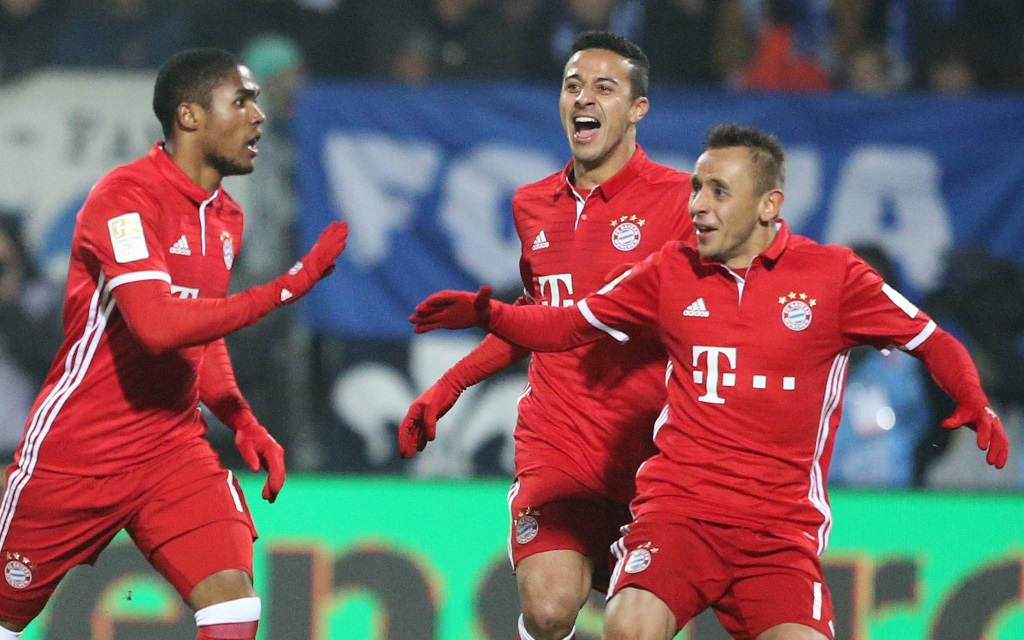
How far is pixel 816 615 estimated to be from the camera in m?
4.04

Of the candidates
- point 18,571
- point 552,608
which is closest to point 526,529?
point 552,608

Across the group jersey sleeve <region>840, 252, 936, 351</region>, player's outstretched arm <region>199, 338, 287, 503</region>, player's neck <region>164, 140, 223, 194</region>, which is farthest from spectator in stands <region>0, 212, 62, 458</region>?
jersey sleeve <region>840, 252, 936, 351</region>

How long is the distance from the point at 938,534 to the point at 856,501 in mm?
348

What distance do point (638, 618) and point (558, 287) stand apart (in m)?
1.19

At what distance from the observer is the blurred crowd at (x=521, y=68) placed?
7387 mm

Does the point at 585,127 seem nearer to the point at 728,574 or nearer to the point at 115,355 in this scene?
the point at 728,574

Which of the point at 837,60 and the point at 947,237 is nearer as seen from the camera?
the point at 947,237

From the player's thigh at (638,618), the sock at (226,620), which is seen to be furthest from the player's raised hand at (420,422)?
the player's thigh at (638,618)

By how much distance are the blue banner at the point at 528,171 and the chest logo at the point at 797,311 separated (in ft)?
11.8

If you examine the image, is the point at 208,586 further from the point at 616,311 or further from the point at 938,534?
the point at 938,534

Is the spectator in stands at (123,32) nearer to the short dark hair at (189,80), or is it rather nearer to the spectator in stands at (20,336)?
the spectator in stands at (20,336)

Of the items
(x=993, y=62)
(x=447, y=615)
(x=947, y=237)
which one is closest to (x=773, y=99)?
(x=947, y=237)

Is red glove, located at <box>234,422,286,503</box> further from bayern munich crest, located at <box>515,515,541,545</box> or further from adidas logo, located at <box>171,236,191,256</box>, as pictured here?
bayern munich crest, located at <box>515,515,541,545</box>

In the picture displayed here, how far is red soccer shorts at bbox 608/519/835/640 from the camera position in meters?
4.05
